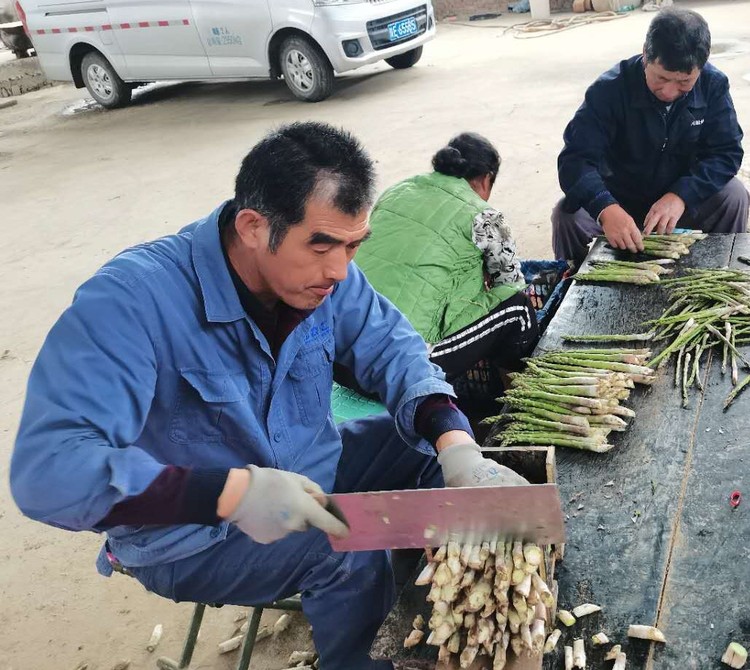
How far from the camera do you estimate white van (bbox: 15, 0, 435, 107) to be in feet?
32.1

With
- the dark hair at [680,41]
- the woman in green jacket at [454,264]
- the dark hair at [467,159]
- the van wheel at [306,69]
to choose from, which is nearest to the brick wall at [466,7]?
the van wheel at [306,69]

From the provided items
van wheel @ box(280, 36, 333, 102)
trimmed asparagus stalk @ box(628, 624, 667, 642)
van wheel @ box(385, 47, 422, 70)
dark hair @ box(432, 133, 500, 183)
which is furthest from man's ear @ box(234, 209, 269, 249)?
van wheel @ box(385, 47, 422, 70)

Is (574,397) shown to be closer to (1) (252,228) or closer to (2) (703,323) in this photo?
(2) (703,323)

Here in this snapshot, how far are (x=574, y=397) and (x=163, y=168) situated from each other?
755cm

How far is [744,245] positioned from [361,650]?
8.02 feet

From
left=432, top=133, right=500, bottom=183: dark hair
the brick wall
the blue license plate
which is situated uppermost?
→ left=432, top=133, right=500, bottom=183: dark hair

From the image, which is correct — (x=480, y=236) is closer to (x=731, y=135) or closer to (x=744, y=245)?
(x=744, y=245)

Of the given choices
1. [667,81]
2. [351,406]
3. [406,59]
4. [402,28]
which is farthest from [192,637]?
[406,59]

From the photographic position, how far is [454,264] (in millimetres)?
3434

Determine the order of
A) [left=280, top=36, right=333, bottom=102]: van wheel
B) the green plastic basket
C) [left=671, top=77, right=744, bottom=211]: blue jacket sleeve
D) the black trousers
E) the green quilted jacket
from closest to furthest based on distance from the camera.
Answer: the green plastic basket, the green quilted jacket, the black trousers, [left=671, top=77, right=744, bottom=211]: blue jacket sleeve, [left=280, top=36, right=333, bottom=102]: van wheel

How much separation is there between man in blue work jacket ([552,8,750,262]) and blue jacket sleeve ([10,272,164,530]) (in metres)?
2.49

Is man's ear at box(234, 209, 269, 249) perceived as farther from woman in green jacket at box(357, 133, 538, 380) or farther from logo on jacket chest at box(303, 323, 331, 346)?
woman in green jacket at box(357, 133, 538, 380)

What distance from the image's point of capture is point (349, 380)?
8.52ft

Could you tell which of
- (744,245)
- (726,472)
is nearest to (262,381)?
(726,472)
